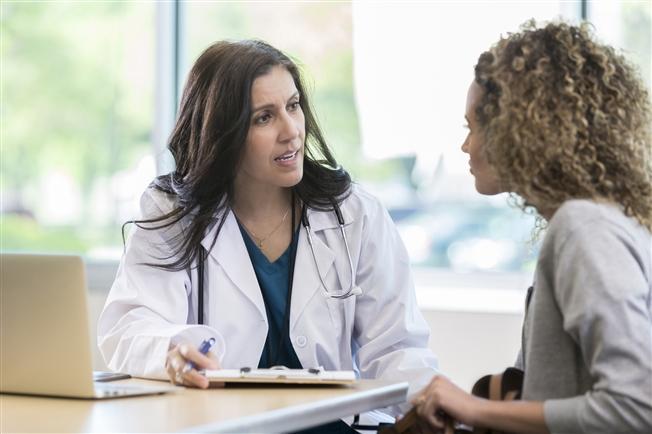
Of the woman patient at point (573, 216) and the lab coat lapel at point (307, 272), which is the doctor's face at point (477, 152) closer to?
the woman patient at point (573, 216)

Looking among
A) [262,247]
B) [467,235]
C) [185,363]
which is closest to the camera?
[185,363]

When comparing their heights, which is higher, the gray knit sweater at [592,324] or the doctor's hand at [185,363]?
the gray knit sweater at [592,324]

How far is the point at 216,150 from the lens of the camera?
2.20m

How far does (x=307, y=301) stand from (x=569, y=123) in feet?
2.61

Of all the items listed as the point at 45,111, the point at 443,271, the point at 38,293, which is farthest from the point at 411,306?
the point at 45,111

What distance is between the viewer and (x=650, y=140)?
1607 millimetres

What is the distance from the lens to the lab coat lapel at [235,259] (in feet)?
6.94

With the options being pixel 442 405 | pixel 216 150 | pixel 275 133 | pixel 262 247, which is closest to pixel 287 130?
pixel 275 133

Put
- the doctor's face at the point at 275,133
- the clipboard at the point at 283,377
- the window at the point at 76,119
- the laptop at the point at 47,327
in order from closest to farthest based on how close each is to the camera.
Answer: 1. the laptop at the point at 47,327
2. the clipboard at the point at 283,377
3. the doctor's face at the point at 275,133
4. the window at the point at 76,119

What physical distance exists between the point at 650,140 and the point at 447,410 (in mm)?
529

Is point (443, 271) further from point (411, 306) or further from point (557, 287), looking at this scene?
point (557, 287)

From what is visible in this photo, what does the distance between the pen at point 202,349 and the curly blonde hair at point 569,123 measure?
0.58 metres

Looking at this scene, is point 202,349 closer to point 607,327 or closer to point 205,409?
point 205,409

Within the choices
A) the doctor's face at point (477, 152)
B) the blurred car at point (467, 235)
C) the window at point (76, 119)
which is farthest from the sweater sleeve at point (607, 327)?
the window at point (76, 119)
